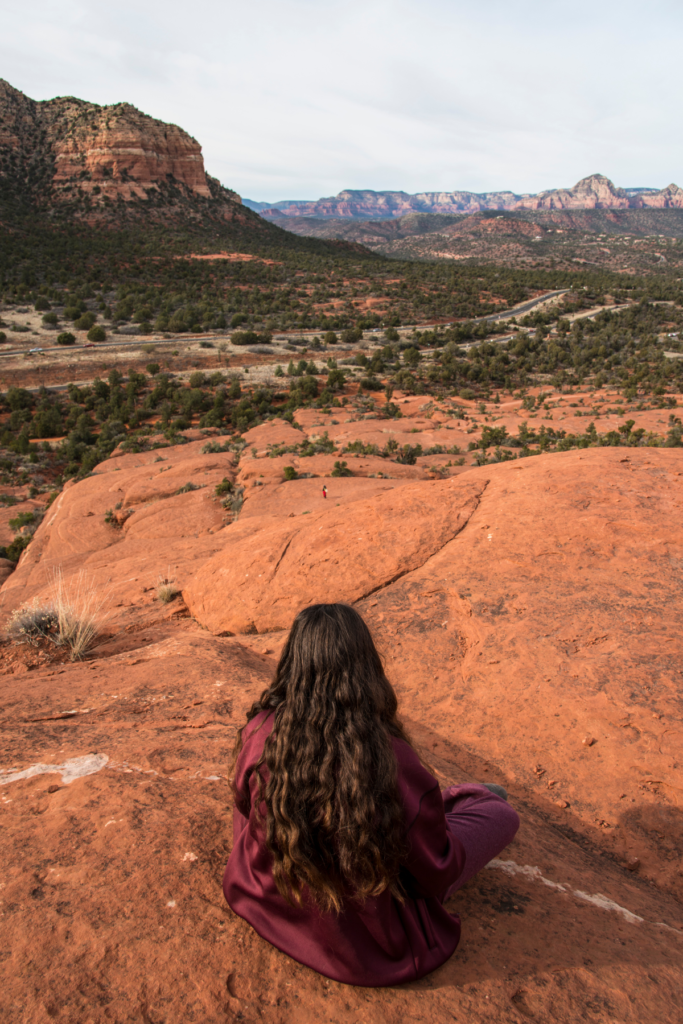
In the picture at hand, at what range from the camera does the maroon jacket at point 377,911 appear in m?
1.90

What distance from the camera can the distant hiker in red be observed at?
5.90 ft

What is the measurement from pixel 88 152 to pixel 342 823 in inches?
3242

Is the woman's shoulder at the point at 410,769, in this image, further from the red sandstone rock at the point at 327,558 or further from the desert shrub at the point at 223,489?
the desert shrub at the point at 223,489

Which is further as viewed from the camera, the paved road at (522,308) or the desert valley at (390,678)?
the paved road at (522,308)

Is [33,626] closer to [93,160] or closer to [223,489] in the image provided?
[223,489]

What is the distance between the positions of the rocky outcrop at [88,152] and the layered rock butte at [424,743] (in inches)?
2813

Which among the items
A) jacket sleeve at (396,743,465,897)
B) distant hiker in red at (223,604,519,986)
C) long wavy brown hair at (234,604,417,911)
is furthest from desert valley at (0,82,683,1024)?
long wavy brown hair at (234,604,417,911)

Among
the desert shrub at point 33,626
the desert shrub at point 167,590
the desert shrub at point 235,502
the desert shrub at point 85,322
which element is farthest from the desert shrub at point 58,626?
the desert shrub at point 85,322

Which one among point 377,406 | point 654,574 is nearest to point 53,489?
point 377,406

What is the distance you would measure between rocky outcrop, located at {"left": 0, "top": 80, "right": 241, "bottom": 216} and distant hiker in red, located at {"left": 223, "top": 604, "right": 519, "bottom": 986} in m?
75.0

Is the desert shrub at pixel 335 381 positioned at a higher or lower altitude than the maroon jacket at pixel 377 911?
higher

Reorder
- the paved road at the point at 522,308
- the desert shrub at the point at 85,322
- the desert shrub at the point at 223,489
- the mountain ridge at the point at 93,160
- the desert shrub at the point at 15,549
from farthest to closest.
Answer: the mountain ridge at the point at 93,160
the paved road at the point at 522,308
the desert shrub at the point at 85,322
the desert shrub at the point at 15,549
the desert shrub at the point at 223,489

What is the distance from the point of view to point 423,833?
1.93 metres

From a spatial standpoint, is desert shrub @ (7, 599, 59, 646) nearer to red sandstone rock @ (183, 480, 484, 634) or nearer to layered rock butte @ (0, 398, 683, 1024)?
layered rock butte @ (0, 398, 683, 1024)
